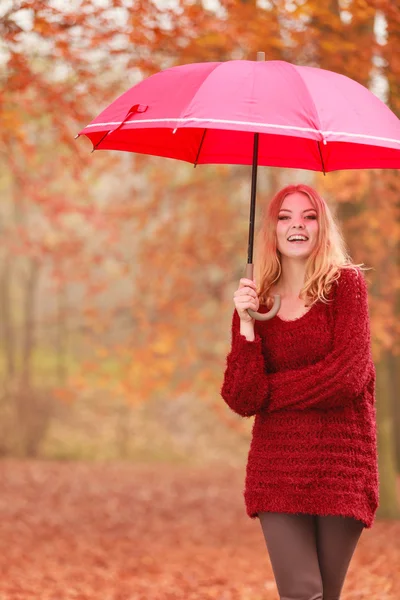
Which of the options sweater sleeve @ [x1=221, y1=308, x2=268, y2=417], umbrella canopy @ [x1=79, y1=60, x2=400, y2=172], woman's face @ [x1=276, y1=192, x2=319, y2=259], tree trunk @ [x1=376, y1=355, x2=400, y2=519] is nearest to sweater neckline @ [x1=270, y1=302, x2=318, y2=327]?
sweater sleeve @ [x1=221, y1=308, x2=268, y2=417]

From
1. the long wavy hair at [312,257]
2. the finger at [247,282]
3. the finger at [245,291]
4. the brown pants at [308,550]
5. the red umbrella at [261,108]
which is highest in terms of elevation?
the red umbrella at [261,108]

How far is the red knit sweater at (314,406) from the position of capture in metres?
3.50

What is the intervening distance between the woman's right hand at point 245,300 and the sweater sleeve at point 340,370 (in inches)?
10.0

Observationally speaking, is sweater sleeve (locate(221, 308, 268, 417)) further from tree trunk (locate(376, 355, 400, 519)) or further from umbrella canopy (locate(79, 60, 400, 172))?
tree trunk (locate(376, 355, 400, 519))

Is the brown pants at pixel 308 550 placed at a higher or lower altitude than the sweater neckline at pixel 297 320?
lower

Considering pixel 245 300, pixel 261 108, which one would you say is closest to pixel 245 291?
pixel 245 300

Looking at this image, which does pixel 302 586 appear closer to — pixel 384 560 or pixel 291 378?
pixel 291 378

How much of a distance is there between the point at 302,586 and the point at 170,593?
9.77 ft

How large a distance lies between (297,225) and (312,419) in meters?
0.79

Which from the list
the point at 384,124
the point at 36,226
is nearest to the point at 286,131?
the point at 384,124

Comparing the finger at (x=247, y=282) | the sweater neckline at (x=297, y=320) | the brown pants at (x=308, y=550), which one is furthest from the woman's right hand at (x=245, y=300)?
the brown pants at (x=308, y=550)

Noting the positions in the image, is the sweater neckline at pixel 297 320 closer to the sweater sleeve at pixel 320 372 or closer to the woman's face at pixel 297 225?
the sweater sleeve at pixel 320 372

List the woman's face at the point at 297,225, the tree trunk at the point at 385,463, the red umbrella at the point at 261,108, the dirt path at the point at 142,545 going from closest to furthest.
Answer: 1. the red umbrella at the point at 261,108
2. the woman's face at the point at 297,225
3. the dirt path at the point at 142,545
4. the tree trunk at the point at 385,463

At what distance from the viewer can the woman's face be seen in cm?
378
